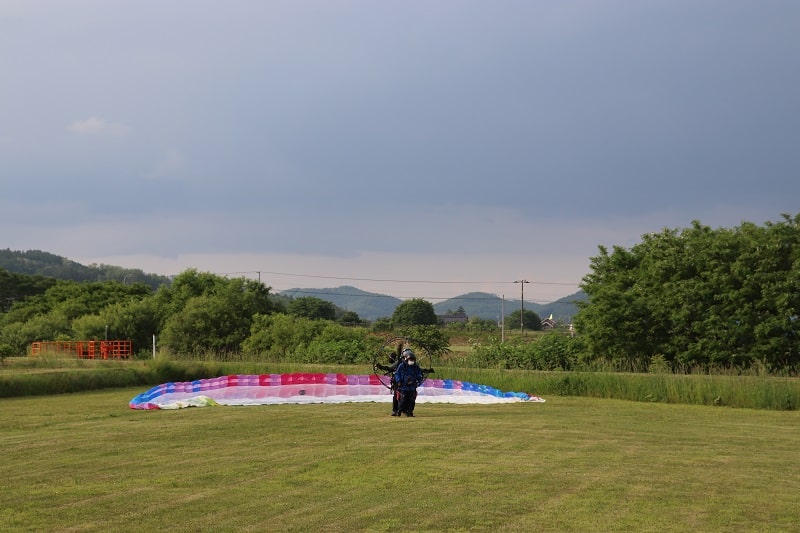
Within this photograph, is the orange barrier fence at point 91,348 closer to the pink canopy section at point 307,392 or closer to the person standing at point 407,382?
the pink canopy section at point 307,392

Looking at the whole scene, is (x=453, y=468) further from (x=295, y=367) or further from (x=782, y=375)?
(x=295, y=367)

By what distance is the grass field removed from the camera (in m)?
8.95

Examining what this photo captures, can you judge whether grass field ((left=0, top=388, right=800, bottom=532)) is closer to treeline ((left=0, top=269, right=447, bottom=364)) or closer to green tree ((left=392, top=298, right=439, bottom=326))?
treeline ((left=0, top=269, right=447, bottom=364))

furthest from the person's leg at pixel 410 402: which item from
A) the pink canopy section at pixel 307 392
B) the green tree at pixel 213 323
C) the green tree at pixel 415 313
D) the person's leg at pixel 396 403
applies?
the green tree at pixel 415 313

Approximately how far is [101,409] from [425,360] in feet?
50.8

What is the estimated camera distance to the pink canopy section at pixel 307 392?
24469 millimetres

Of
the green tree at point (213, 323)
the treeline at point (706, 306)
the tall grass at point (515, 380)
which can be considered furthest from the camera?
the green tree at point (213, 323)

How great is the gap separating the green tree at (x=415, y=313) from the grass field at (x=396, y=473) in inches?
3224

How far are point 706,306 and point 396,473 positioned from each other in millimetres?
21116

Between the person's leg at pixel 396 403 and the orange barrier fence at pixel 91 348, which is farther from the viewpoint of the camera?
the orange barrier fence at pixel 91 348

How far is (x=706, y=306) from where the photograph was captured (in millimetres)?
30016

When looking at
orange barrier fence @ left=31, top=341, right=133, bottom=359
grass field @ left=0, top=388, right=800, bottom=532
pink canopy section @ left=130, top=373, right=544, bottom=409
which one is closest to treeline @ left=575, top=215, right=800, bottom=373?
pink canopy section @ left=130, top=373, right=544, bottom=409

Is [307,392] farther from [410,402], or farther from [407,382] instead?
[407,382]

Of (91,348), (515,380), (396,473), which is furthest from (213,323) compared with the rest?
(396,473)
